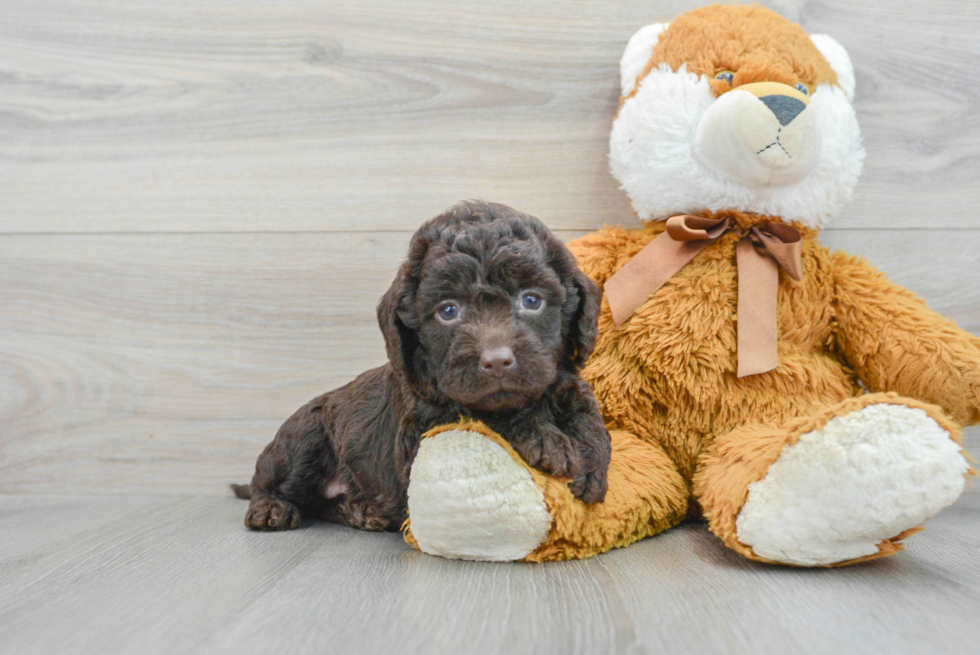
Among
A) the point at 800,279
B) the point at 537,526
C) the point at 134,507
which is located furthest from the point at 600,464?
the point at 134,507

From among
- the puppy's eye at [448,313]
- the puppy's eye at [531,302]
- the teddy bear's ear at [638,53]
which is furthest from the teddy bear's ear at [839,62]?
the puppy's eye at [448,313]

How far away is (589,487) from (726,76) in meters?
0.88

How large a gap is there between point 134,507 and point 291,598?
0.96 meters

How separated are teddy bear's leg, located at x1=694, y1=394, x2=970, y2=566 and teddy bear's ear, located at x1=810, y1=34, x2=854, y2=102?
0.86 metres

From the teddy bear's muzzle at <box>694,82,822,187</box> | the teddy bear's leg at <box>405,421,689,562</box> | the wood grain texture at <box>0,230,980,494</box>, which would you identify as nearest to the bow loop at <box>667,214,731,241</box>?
the teddy bear's muzzle at <box>694,82,822,187</box>

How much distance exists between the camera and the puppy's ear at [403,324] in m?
1.17

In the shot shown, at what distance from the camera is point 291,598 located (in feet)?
3.43

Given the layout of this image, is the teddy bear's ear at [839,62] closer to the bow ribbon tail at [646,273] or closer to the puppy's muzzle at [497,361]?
the bow ribbon tail at [646,273]

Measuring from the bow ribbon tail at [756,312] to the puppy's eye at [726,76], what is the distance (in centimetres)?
34

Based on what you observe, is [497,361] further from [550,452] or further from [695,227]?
[695,227]

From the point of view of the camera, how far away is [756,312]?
1415 mm

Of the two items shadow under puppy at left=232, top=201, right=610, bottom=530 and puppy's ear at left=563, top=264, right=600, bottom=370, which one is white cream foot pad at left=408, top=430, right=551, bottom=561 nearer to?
shadow under puppy at left=232, top=201, right=610, bottom=530

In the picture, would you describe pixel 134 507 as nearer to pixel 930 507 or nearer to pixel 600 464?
pixel 600 464

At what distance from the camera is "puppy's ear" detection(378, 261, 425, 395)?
3.84 feet
